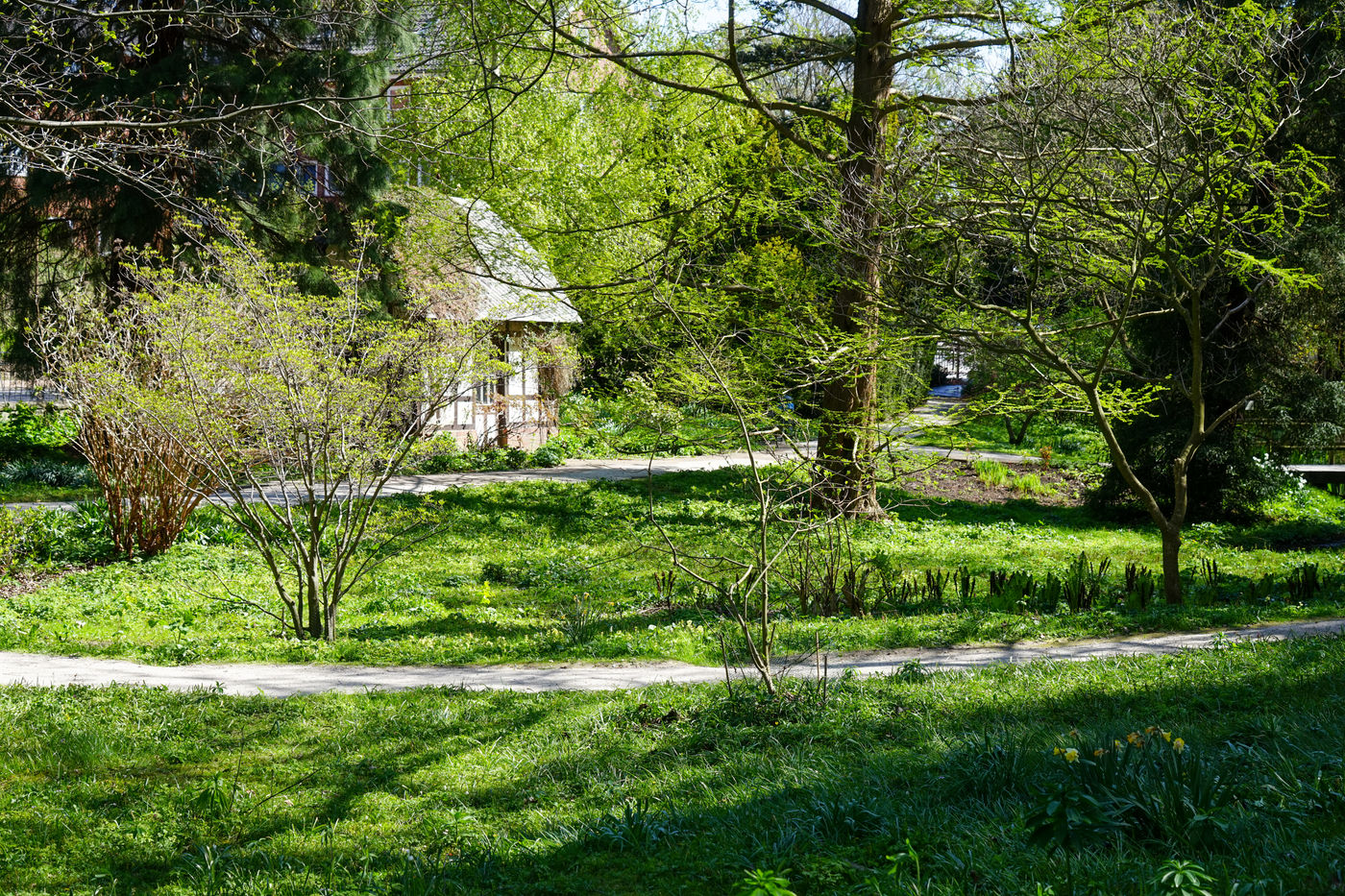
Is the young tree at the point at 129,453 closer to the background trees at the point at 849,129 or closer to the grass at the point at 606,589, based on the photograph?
the grass at the point at 606,589

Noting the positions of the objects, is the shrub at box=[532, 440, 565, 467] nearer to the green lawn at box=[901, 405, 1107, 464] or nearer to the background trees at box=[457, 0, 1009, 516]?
the background trees at box=[457, 0, 1009, 516]

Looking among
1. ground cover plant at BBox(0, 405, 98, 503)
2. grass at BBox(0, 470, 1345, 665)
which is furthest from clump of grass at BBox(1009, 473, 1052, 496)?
ground cover plant at BBox(0, 405, 98, 503)

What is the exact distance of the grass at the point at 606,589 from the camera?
809 cm

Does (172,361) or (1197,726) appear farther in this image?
(172,361)

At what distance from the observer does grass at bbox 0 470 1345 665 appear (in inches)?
318

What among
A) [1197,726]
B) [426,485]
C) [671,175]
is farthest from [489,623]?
[671,175]

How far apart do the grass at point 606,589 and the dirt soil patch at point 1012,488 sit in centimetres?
66

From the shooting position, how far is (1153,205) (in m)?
8.41

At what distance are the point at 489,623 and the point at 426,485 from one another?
26.4 feet

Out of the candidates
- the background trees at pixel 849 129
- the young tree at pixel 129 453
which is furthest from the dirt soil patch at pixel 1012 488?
the young tree at pixel 129 453

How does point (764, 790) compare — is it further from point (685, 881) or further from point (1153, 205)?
point (1153, 205)

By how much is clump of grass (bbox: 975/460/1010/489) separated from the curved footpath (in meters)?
11.2

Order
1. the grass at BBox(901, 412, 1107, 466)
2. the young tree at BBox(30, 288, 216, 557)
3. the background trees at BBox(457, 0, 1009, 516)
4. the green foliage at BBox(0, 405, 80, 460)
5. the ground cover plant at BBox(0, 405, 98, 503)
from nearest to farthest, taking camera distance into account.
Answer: the background trees at BBox(457, 0, 1009, 516) < the young tree at BBox(30, 288, 216, 557) < the ground cover plant at BBox(0, 405, 98, 503) < the green foliage at BBox(0, 405, 80, 460) < the grass at BBox(901, 412, 1107, 466)

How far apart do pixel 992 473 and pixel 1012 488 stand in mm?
460
